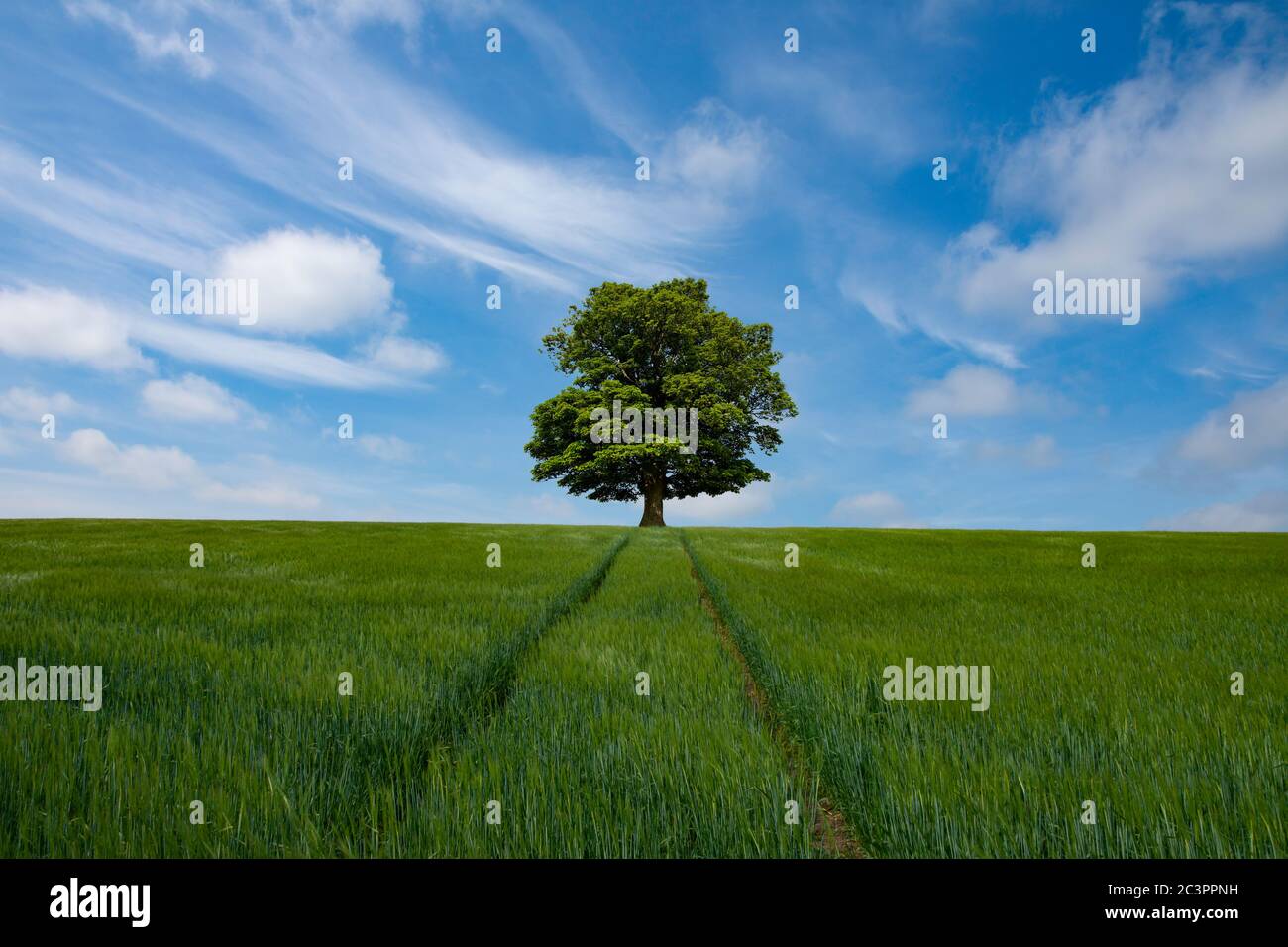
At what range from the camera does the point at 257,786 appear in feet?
7.70

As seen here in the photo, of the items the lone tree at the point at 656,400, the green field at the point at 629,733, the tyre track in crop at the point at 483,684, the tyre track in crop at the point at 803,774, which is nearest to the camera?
the green field at the point at 629,733

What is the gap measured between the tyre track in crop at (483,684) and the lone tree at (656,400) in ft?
87.3

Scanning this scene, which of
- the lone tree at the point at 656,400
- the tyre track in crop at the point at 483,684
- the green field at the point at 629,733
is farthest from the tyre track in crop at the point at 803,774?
the lone tree at the point at 656,400

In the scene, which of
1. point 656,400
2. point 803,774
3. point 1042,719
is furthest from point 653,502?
point 803,774

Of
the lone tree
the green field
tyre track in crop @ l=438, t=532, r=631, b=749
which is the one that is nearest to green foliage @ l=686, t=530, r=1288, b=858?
the green field

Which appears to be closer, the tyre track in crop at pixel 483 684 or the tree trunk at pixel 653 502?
the tyre track in crop at pixel 483 684

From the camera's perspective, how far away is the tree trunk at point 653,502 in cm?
3547

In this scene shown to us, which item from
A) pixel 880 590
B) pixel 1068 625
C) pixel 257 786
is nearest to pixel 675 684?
pixel 257 786

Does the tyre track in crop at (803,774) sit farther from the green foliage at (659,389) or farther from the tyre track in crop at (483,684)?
the green foliage at (659,389)

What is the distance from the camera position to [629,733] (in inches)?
116

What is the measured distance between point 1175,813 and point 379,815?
3031 millimetres

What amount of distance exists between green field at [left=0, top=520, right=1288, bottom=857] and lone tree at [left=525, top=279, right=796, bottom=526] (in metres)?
26.5

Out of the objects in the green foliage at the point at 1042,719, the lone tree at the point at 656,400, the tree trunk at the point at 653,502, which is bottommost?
the green foliage at the point at 1042,719
